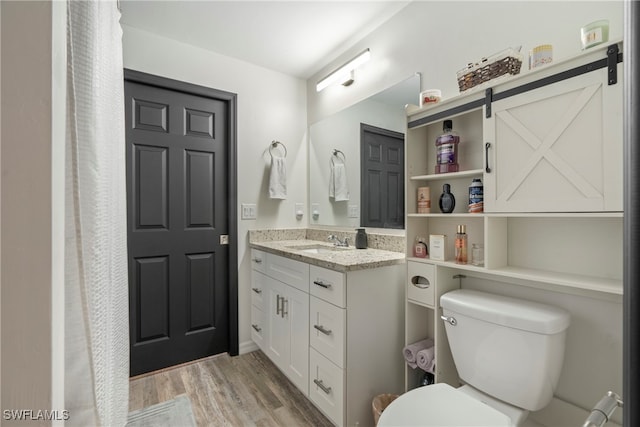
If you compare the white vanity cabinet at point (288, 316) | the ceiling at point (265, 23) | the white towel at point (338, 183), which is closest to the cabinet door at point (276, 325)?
the white vanity cabinet at point (288, 316)

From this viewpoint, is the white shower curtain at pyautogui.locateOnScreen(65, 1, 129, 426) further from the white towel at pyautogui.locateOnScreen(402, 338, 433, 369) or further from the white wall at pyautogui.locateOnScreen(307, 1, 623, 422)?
the white wall at pyautogui.locateOnScreen(307, 1, 623, 422)

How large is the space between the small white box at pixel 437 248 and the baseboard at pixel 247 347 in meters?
1.69

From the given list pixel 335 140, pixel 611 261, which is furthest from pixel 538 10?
pixel 335 140

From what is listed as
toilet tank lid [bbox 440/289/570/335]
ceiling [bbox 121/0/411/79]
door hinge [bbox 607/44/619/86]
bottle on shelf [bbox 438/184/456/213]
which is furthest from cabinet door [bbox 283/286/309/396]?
ceiling [bbox 121/0/411/79]

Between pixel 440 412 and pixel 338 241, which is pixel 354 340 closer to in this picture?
pixel 440 412

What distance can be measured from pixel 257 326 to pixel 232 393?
1.70 feet

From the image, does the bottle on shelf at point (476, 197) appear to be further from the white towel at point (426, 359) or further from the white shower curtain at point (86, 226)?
the white shower curtain at point (86, 226)

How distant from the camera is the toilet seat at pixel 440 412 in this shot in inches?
38.8

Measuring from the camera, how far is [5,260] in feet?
1.31

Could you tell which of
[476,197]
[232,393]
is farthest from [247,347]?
[476,197]

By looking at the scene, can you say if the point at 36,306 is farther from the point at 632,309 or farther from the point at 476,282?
the point at 476,282

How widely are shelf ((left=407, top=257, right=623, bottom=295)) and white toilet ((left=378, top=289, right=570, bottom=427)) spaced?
0.40ft

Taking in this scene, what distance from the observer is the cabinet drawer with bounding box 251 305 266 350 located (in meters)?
2.19

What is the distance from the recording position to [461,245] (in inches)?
55.2
